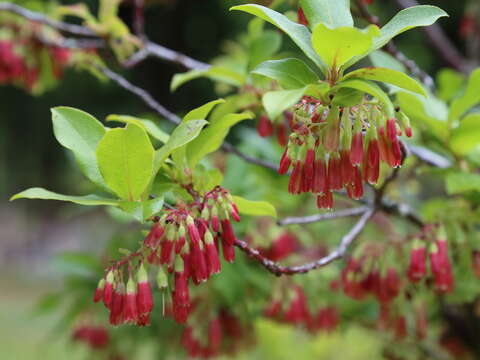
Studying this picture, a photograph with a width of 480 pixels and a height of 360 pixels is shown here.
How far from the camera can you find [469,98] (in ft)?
5.74

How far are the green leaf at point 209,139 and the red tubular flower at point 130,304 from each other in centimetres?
34

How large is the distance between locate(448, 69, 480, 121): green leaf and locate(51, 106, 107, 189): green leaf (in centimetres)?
105

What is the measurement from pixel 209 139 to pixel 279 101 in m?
0.37

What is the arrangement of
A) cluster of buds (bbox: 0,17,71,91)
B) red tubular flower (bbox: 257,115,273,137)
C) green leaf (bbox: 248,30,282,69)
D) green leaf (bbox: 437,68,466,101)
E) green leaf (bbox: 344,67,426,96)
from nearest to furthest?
green leaf (bbox: 344,67,426,96) → green leaf (bbox: 248,30,282,69) → red tubular flower (bbox: 257,115,273,137) → green leaf (bbox: 437,68,466,101) → cluster of buds (bbox: 0,17,71,91)

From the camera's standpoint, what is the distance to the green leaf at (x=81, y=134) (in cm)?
129

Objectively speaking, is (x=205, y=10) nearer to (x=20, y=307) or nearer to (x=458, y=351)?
(x=20, y=307)

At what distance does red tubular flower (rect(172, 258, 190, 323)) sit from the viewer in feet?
3.81

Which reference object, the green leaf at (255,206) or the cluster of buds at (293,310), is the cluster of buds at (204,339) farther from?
the green leaf at (255,206)

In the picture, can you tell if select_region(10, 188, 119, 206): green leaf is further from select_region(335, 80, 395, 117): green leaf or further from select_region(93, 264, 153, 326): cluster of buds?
select_region(335, 80, 395, 117): green leaf

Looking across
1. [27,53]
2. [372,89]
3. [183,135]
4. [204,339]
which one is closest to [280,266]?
[183,135]

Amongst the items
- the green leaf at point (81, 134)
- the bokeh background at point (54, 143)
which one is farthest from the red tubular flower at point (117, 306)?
the bokeh background at point (54, 143)

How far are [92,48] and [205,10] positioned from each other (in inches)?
495

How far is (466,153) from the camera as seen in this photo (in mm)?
1829

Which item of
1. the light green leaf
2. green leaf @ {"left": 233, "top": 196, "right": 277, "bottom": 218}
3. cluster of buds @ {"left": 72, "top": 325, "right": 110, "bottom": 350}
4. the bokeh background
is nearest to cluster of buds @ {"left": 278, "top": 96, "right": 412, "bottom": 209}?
green leaf @ {"left": 233, "top": 196, "right": 277, "bottom": 218}
